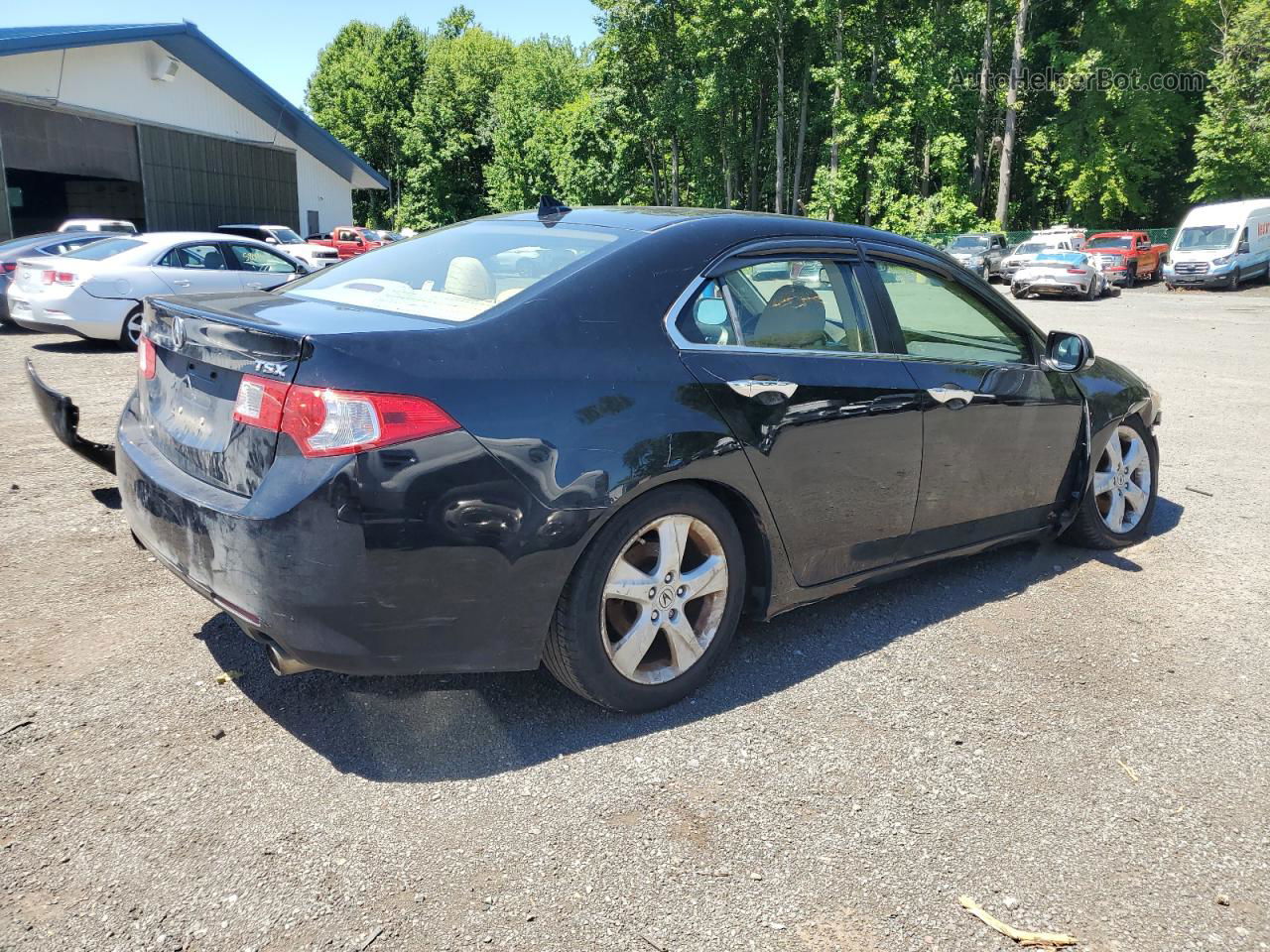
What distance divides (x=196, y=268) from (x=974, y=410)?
1111 centimetres

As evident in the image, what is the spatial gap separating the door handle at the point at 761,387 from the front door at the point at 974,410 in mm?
711

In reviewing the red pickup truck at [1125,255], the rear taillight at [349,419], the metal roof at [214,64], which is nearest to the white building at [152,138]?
the metal roof at [214,64]

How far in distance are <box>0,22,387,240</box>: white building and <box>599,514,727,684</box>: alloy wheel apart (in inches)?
1003

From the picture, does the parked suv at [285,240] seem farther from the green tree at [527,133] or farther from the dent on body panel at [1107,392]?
the green tree at [527,133]

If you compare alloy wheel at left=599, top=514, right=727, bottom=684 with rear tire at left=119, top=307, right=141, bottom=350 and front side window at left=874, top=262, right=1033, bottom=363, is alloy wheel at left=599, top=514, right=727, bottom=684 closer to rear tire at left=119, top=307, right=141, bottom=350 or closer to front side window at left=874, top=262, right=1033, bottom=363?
front side window at left=874, top=262, right=1033, bottom=363

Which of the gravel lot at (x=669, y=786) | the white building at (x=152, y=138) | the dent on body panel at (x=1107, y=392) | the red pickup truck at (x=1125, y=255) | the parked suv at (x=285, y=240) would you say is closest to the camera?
the gravel lot at (x=669, y=786)

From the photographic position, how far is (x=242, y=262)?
1307 centimetres

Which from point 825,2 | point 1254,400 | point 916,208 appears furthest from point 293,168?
point 1254,400

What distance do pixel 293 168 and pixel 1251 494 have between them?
34908mm

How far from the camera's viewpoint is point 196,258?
12484 millimetres

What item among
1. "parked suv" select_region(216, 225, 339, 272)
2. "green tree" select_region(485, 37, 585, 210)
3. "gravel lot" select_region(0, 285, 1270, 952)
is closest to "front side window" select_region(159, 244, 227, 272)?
"gravel lot" select_region(0, 285, 1270, 952)

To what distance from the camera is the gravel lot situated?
230 cm

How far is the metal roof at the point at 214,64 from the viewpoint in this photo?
76.3ft

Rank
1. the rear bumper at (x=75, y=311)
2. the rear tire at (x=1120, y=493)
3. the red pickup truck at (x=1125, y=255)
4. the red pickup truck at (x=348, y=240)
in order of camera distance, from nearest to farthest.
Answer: the rear tire at (x=1120, y=493) < the rear bumper at (x=75, y=311) < the red pickup truck at (x=1125, y=255) < the red pickup truck at (x=348, y=240)
